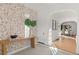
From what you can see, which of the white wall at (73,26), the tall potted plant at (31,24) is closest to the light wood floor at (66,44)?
the white wall at (73,26)

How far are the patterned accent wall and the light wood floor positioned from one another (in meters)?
0.41

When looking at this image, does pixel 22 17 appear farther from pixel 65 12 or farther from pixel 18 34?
pixel 65 12

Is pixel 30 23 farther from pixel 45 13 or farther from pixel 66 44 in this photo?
pixel 66 44

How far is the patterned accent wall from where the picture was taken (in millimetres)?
1429

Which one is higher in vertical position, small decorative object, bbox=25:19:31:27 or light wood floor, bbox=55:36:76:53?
small decorative object, bbox=25:19:31:27

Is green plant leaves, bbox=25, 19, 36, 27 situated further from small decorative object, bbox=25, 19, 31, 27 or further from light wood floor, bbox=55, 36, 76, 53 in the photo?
light wood floor, bbox=55, 36, 76, 53

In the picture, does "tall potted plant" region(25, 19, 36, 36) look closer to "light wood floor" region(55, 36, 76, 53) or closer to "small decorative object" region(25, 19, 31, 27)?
"small decorative object" region(25, 19, 31, 27)

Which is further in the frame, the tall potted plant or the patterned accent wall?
the tall potted plant

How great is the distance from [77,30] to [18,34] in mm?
694

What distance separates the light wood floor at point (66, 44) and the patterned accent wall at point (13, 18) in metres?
0.41

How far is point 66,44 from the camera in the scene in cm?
153

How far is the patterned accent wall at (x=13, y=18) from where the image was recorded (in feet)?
4.69

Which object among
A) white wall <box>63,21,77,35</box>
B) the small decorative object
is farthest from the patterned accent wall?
white wall <box>63,21,77,35</box>

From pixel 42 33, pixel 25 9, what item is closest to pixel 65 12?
pixel 42 33
